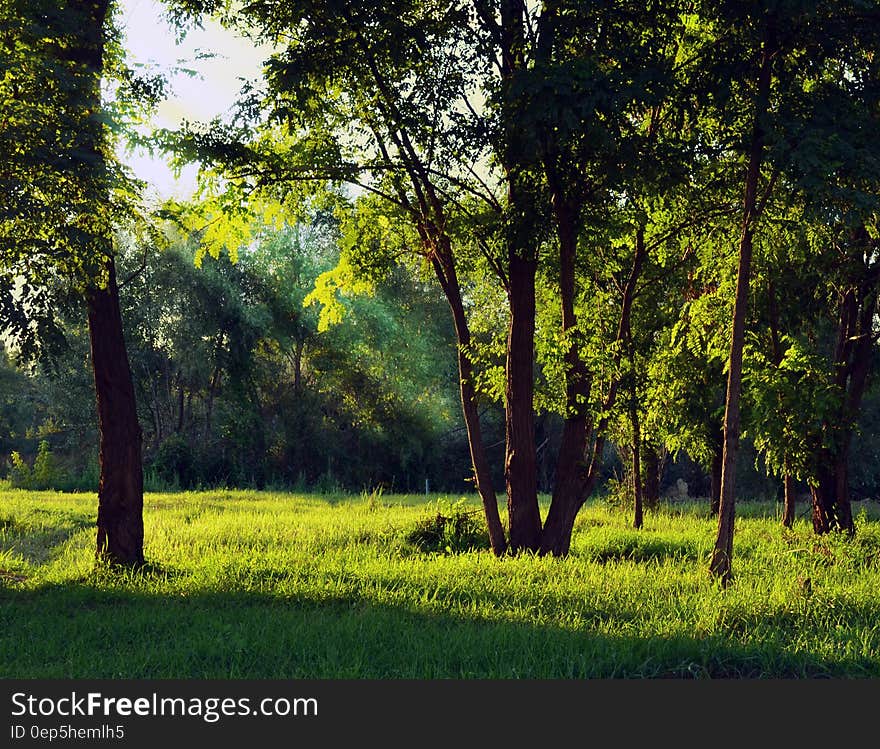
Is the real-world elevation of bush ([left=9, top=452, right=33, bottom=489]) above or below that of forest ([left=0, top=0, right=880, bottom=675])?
below

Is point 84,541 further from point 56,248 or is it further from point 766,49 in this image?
point 766,49

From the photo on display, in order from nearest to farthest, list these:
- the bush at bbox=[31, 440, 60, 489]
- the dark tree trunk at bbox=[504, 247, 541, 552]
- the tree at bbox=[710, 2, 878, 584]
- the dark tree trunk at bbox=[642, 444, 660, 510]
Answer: the tree at bbox=[710, 2, 878, 584]
the dark tree trunk at bbox=[504, 247, 541, 552]
the dark tree trunk at bbox=[642, 444, 660, 510]
the bush at bbox=[31, 440, 60, 489]

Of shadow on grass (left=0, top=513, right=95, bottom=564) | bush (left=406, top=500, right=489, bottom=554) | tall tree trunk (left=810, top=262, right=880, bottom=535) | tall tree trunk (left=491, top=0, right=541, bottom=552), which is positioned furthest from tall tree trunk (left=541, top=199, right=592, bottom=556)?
shadow on grass (left=0, top=513, right=95, bottom=564)

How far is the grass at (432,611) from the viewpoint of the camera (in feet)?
25.2

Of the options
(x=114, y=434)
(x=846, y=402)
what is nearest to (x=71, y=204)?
(x=114, y=434)

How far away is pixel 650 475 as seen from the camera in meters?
24.9

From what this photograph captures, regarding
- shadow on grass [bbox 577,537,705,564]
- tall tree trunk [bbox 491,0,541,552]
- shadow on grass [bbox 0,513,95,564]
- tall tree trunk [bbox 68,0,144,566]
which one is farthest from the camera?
shadow on grass [bbox 0,513,95,564]

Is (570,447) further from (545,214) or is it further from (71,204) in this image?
(71,204)

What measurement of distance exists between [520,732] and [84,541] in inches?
526

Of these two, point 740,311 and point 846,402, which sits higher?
point 740,311

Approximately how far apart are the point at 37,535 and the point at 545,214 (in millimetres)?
12394

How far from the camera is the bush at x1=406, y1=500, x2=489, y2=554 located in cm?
1681

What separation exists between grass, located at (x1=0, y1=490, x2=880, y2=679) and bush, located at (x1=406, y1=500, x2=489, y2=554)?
0.33m

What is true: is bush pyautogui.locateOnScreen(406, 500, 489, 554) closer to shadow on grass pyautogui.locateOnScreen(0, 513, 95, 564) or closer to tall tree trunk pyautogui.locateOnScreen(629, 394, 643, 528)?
tall tree trunk pyautogui.locateOnScreen(629, 394, 643, 528)
